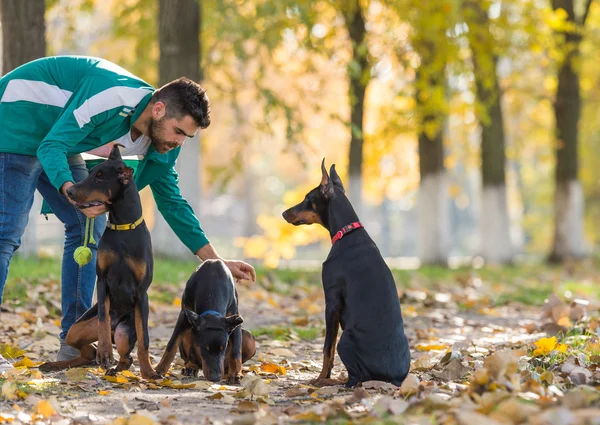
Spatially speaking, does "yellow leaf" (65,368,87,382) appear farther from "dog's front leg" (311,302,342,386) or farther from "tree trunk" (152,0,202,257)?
"tree trunk" (152,0,202,257)

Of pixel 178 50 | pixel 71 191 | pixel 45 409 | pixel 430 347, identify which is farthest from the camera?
pixel 178 50

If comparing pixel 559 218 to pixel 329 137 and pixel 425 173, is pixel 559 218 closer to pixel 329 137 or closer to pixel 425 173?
pixel 425 173

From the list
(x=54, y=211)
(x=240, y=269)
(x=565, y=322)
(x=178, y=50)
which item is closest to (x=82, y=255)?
(x=54, y=211)

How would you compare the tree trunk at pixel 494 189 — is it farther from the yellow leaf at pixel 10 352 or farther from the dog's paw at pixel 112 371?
the dog's paw at pixel 112 371

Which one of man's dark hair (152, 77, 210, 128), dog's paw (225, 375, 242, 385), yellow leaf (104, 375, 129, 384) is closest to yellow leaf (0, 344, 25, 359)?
yellow leaf (104, 375, 129, 384)

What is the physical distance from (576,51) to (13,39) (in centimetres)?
1489

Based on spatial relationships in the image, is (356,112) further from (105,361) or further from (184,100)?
(105,361)

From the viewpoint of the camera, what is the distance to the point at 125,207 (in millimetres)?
5238

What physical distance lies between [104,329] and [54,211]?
3.63ft

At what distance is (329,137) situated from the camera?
108 ft

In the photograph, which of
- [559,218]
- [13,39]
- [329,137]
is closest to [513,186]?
[329,137]

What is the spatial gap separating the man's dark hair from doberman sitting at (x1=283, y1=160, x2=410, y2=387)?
907 mm

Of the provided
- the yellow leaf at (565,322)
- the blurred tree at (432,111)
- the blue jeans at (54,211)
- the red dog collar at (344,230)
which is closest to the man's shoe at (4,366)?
the blue jeans at (54,211)

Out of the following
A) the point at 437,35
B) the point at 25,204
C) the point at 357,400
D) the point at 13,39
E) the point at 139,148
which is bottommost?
the point at 357,400
